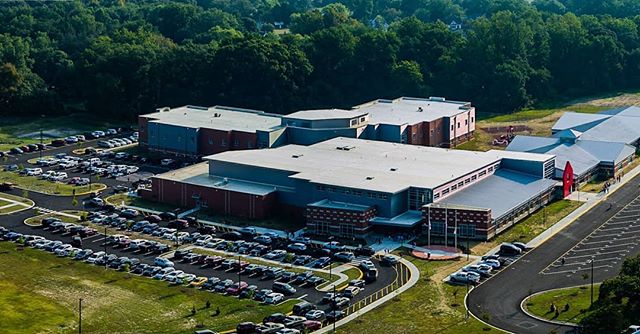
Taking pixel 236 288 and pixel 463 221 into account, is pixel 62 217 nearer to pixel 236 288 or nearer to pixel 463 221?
pixel 236 288

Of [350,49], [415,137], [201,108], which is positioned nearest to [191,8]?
[350,49]

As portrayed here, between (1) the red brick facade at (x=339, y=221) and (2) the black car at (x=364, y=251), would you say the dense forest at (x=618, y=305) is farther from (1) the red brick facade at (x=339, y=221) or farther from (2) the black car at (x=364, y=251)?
(1) the red brick facade at (x=339, y=221)

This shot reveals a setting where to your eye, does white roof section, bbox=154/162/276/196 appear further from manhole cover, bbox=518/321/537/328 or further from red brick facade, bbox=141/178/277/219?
manhole cover, bbox=518/321/537/328

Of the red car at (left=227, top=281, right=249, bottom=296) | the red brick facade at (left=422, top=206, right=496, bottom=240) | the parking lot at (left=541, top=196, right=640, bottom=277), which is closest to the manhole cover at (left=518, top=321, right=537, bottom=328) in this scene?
the parking lot at (left=541, top=196, right=640, bottom=277)

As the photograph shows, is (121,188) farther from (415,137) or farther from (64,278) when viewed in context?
(415,137)

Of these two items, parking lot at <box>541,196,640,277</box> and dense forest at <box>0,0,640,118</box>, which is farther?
dense forest at <box>0,0,640,118</box>

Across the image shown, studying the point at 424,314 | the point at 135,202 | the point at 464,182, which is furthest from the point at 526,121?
the point at 424,314

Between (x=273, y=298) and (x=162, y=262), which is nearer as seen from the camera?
(x=273, y=298)
